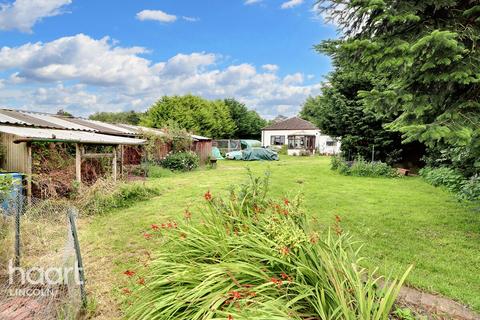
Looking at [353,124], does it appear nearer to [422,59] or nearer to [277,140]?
[422,59]

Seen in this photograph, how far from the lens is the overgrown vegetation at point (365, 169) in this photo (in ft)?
49.0

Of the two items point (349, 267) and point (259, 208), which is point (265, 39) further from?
point (349, 267)

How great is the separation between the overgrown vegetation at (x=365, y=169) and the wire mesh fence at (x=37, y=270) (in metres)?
13.1

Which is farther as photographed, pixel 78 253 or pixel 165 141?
pixel 165 141

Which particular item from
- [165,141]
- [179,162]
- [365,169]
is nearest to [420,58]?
[365,169]

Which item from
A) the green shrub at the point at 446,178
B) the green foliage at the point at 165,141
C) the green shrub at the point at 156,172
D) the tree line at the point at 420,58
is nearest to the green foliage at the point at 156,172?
the green shrub at the point at 156,172

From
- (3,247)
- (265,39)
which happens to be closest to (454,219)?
(3,247)

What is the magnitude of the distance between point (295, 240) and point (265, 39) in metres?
12.7

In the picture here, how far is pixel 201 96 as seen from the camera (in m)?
34.3

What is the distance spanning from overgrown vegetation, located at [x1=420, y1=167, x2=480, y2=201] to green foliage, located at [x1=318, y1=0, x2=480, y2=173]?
3377 mm

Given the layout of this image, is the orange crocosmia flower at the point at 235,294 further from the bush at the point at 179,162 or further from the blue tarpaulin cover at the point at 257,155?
the blue tarpaulin cover at the point at 257,155

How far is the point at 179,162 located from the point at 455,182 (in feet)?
43.4

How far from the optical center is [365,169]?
15.3 m

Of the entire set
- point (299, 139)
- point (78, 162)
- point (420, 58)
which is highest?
point (420, 58)
